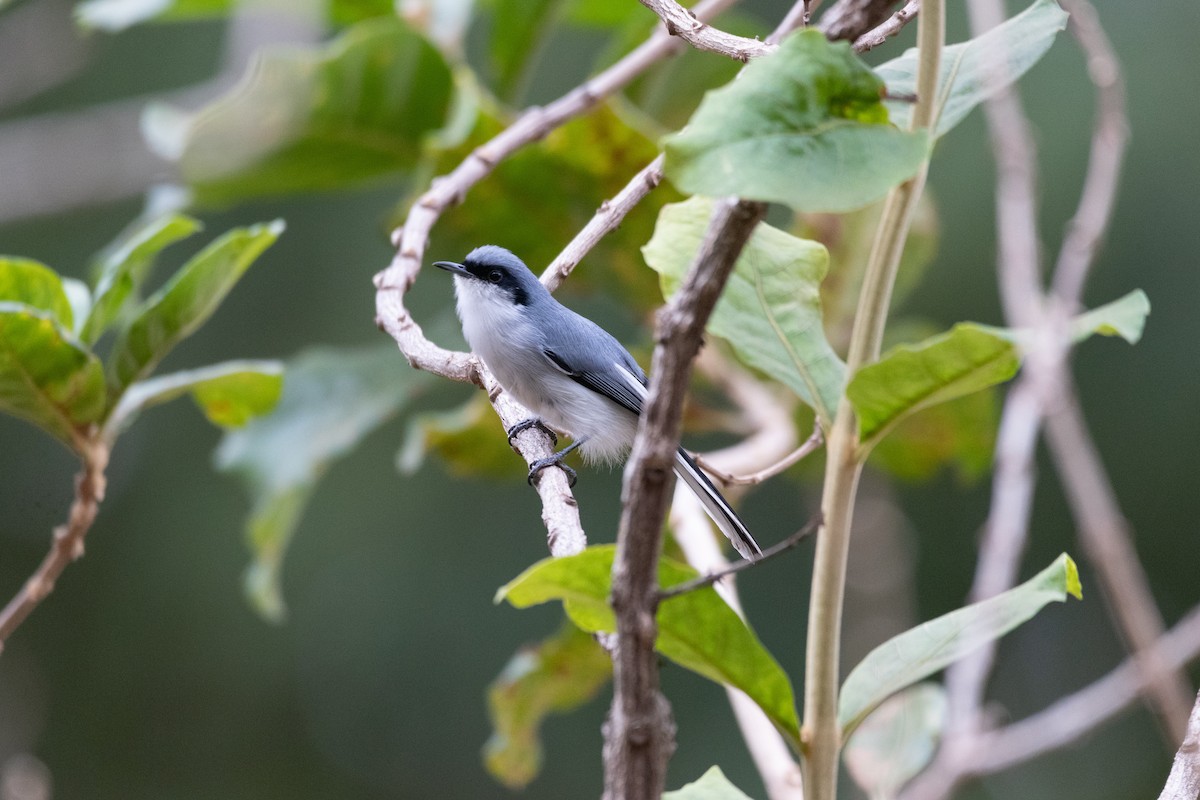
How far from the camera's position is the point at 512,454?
9.61 feet

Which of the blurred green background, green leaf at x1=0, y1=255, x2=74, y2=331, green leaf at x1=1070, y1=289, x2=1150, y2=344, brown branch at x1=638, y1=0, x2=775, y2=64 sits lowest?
the blurred green background

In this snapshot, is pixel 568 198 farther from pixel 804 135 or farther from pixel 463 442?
pixel 804 135

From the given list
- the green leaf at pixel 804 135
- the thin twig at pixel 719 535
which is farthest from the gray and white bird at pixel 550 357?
the green leaf at pixel 804 135

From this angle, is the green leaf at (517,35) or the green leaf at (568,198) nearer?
the green leaf at (568,198)

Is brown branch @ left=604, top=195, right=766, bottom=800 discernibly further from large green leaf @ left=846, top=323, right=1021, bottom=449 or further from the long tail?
the long tail

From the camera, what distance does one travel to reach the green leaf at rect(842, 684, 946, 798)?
1.66m

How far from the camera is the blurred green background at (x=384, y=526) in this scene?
247 inches

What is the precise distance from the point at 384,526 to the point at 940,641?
6.54 m

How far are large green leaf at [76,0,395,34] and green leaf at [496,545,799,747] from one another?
2177 mm

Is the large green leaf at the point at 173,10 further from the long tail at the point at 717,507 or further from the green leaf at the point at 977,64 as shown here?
the green leaf at the point at 977,64

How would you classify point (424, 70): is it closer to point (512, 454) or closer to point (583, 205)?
point (583, 205)

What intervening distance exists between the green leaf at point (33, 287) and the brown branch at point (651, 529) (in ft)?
4.82

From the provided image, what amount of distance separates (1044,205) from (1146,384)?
118cm

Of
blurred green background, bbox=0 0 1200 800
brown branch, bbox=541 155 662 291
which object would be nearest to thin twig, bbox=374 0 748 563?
brown branch, bbox=541 155 662 291
